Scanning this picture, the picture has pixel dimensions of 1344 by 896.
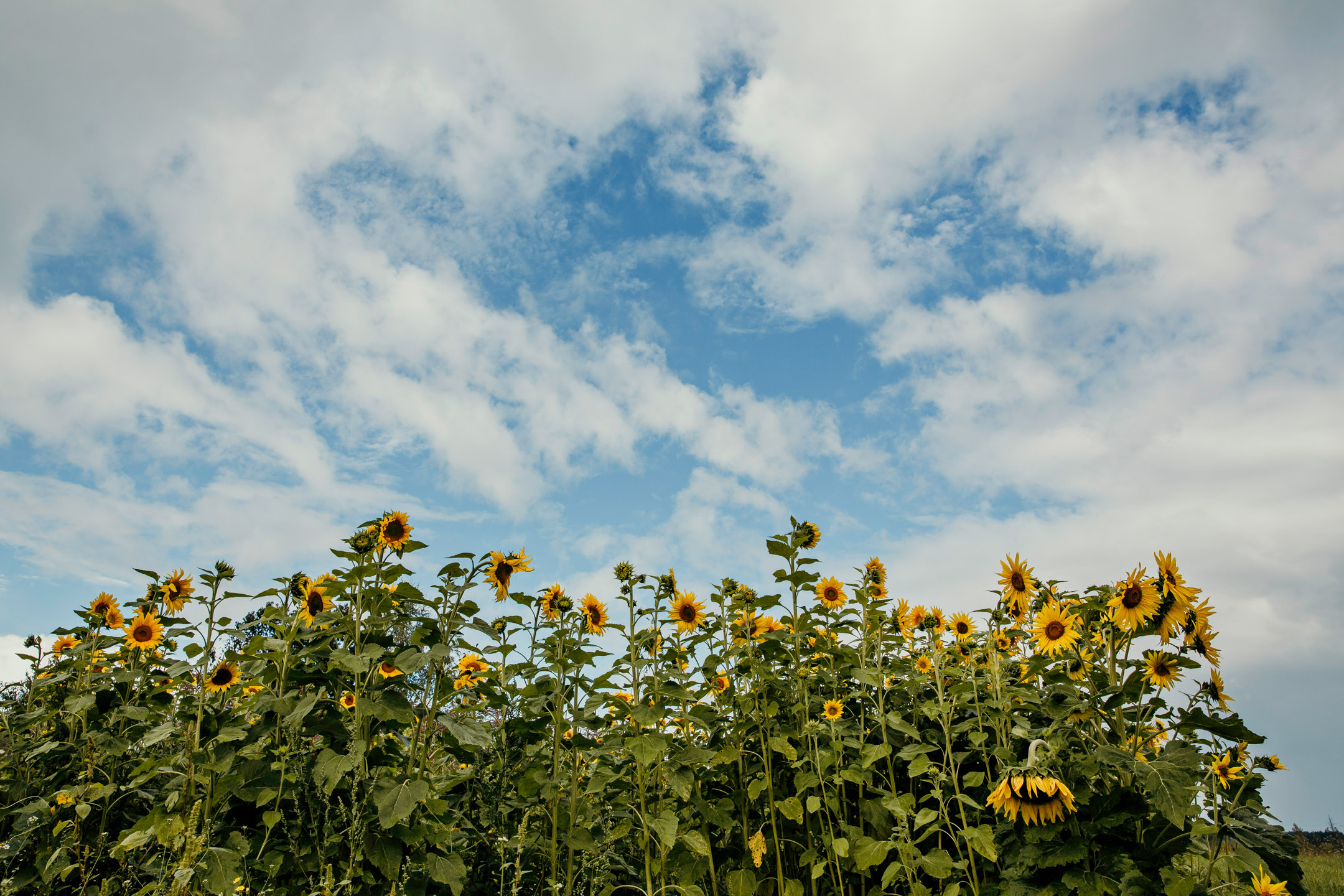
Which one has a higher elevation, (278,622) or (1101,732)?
(278,622)

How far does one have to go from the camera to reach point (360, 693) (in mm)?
3057

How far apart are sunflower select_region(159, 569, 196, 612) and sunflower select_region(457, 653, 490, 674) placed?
5.57 ft

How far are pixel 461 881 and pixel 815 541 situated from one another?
2648 millimetres

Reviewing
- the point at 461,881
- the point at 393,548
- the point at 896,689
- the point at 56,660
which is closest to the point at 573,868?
the point at 461,881

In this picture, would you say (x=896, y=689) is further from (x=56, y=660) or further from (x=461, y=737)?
(x=56, y=660)

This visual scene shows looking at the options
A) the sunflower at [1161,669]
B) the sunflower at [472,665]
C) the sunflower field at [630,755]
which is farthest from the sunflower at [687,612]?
the sunflower at [1161,669]

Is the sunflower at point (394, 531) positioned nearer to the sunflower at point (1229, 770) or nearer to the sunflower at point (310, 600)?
the sunflower at point (310, 600)

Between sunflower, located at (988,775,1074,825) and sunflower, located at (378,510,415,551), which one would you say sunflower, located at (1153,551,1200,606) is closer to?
sunflower, located at (988,775,1074,825)

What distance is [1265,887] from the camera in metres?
2.88

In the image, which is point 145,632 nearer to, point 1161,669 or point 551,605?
point 551,605

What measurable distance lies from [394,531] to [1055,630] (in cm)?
324

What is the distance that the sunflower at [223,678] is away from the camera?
3660 millimetres

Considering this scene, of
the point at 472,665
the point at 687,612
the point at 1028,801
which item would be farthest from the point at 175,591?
the point at 1028,801

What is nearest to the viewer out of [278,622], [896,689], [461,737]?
[461,737]
